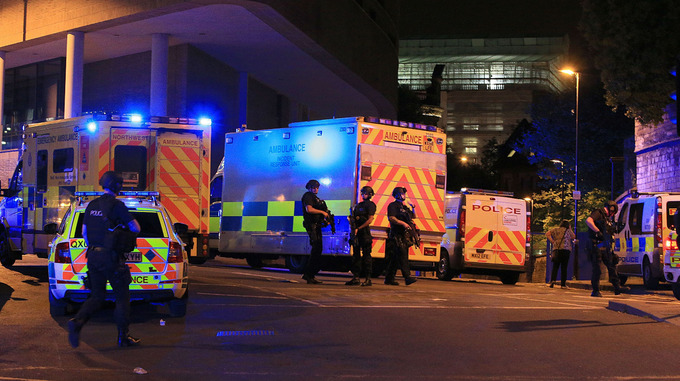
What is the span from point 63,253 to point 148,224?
1.08 meters

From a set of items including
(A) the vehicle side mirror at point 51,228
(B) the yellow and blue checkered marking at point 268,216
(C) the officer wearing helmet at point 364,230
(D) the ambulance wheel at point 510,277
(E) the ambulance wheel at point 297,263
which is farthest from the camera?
(D) the ambulance wheel at point 510,277

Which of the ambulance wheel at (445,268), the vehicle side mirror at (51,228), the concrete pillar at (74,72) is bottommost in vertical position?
the ambulance wheel at (445,268)

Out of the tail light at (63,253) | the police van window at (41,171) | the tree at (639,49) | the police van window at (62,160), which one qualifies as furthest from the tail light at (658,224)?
the tail light at (63,253)

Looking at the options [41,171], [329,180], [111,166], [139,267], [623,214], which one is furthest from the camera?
[623,214]

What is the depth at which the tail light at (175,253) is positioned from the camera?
36.2ft

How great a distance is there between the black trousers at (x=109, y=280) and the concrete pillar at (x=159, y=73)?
22154 mm

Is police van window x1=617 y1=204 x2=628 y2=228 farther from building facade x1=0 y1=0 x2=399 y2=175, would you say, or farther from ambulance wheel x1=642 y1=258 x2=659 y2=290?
building facade x1=0 y1=0 x2=399 y2=175

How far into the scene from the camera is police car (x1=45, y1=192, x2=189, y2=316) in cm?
1077

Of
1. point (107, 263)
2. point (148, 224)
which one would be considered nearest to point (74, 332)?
point (107, 263)

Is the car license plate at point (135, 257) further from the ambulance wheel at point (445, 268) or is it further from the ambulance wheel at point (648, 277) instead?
the ambulance wheel at point (648, 277)

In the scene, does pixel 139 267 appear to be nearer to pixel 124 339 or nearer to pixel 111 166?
pixel 124 339

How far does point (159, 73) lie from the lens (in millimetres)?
30781

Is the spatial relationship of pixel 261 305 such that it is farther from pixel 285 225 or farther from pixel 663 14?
pixel 663 14

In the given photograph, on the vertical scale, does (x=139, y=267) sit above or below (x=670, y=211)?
below
